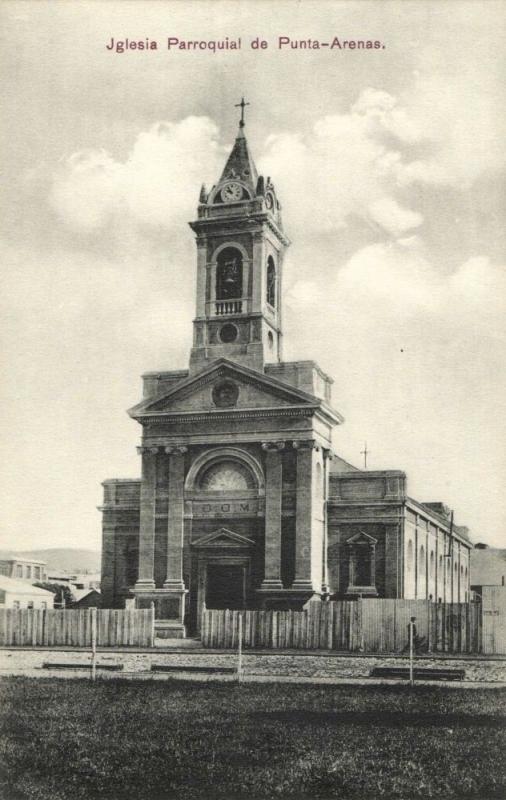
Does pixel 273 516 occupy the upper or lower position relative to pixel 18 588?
upper

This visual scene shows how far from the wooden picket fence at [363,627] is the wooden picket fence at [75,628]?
2953 millimetres

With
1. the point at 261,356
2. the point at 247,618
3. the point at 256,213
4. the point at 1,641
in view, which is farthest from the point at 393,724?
the point at 256,213

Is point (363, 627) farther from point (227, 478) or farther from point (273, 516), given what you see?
point (227, 478)

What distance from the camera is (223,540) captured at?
1613 inches

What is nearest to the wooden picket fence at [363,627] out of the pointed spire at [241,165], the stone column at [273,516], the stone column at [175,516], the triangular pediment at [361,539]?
the stone column at [273,516]

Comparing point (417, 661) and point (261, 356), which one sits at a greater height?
point (261, 356)

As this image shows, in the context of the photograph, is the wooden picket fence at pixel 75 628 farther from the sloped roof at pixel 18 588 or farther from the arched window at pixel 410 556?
the sloped roof at pixel 18 588

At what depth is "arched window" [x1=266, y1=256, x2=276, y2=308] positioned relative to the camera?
1772 inches

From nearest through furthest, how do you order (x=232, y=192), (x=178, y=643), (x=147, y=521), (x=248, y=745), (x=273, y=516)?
(x=248, y=745)
(x=178, y=643)
(x=273, y=516)
(x=147, y=521)
(x=232, y=192)

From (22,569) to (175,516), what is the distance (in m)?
39.7

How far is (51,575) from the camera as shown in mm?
90188

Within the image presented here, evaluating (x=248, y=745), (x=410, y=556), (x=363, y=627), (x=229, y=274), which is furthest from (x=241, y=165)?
(x=248, y=745)

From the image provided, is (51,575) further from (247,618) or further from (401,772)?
(401,772)

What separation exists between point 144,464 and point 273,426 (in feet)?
19.8
